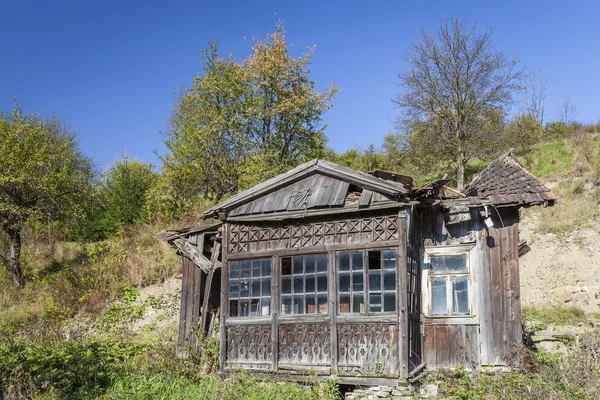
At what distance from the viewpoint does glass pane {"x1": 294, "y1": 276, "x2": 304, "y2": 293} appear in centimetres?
1207

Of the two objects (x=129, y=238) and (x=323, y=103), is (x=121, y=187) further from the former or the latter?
(x=323, y=103)

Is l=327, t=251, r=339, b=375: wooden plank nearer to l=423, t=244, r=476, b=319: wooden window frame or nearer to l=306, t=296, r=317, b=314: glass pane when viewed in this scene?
l=306, t=296, r=317, b=314: glass pane

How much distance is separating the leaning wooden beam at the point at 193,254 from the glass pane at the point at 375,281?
4511 mm

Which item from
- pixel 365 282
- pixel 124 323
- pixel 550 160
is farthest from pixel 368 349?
pixel 550 160

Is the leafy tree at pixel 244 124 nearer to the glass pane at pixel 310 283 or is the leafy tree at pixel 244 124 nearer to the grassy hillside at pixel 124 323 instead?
the grassy hillside at pixel 124 323

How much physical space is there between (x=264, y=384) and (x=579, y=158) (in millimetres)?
22837

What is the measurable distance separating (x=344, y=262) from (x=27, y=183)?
61.4 ft

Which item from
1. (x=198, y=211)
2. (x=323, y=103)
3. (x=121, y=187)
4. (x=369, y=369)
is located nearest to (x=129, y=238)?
(x=198, y=211)

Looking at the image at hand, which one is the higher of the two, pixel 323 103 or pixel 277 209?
pixel 323 103

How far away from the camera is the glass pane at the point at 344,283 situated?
38.0 feet

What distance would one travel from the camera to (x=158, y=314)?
68.2 feet

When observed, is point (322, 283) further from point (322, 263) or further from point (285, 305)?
point (285, 305)

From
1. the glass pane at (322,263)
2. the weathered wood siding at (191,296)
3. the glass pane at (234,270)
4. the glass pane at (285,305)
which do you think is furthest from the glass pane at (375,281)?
the weathered wood siding at (191,296)

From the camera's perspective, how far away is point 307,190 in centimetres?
1215
